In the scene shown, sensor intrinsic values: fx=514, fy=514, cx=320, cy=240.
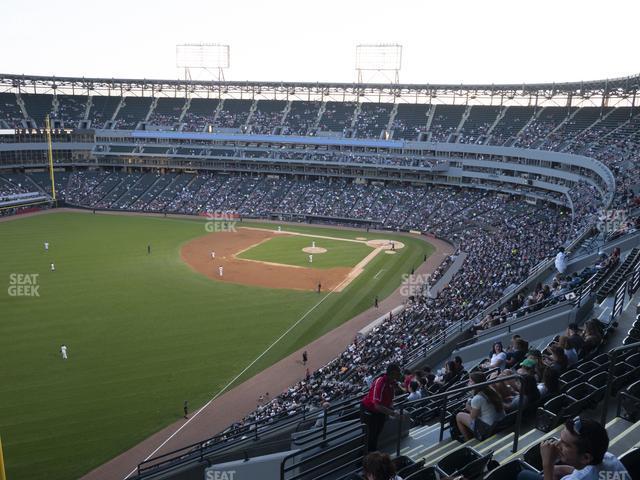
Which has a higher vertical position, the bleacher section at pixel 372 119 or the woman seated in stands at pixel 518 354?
the bleacher section at pixel 372 119

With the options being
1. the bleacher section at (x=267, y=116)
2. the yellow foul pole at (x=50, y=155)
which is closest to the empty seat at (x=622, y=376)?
the bleacher section at (x=267, y=116)

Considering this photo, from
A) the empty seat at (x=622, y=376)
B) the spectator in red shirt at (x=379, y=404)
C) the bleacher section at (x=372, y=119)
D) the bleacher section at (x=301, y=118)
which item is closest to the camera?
the spectator in red shirt at (x=379, y=404)

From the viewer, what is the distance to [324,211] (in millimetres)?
63625

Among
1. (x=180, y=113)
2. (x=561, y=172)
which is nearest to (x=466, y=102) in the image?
(x=561, y=172)

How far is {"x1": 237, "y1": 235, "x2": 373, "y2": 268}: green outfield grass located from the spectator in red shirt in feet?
116

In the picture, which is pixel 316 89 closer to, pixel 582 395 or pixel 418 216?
pixel 418 216

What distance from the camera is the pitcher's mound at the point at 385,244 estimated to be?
50375 mm

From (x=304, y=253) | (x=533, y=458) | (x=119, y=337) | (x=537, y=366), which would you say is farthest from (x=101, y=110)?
(x=533, y=458)

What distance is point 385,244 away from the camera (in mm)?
51781

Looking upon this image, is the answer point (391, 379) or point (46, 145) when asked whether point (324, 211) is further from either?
point (391, 379)

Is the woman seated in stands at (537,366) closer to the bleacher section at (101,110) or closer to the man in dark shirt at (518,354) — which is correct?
the man in dark shirt at (518,354)

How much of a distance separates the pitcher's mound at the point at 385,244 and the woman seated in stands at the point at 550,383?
41.9 meters

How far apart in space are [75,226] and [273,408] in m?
45.9

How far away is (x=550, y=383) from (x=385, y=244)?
144ft
